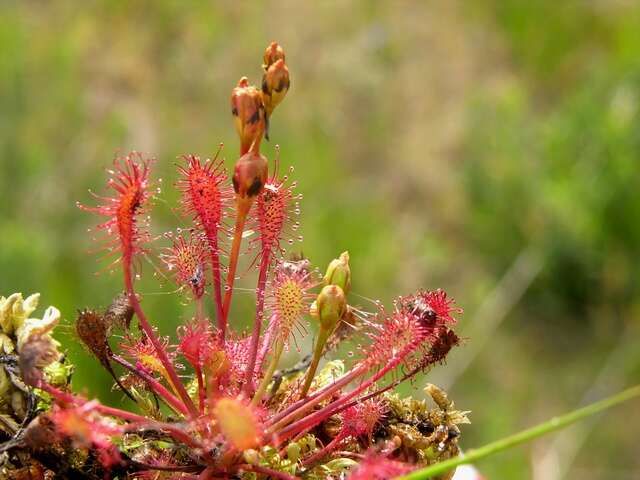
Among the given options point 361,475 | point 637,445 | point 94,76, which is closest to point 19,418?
point 361,475

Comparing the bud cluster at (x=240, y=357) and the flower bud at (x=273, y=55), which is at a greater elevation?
the flower bud at (x=273, y=55)

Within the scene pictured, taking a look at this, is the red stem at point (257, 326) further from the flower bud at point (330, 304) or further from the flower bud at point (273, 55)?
the flower bud at point (273, 55)

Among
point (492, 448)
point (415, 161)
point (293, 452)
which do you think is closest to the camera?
point (492, 448)

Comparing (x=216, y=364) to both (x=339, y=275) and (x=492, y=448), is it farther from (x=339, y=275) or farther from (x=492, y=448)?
(x=492, y=448)

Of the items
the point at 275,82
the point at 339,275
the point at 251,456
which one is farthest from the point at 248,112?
the point at 251,456

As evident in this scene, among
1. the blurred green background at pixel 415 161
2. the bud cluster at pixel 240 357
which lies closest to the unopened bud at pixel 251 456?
the bud cluster at pixel 240 357

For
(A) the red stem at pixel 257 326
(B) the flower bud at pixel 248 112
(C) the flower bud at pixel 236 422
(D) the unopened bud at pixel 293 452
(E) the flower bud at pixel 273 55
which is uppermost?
(E) the flower bud at pixel 273 55
